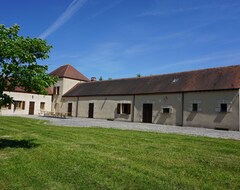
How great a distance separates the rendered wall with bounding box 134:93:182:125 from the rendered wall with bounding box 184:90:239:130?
2.56 ft

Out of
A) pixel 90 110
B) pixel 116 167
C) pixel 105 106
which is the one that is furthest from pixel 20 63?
pixel 90 110

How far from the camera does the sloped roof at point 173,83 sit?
19953 millimetres

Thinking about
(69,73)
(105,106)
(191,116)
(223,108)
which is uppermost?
(69,73)

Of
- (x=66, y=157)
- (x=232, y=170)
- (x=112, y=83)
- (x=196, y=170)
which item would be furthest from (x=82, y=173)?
(x=112, y=83)

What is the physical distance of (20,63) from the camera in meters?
7.64

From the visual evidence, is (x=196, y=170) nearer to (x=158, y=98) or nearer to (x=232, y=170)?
(x=232, y=170)

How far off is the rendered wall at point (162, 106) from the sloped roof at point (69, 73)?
1402 cm

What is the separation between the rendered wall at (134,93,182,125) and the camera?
2173 cm

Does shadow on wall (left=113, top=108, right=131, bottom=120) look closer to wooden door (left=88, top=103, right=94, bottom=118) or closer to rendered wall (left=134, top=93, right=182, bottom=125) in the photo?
rendered wall (left=134, top=93, right=182, bottom=125)

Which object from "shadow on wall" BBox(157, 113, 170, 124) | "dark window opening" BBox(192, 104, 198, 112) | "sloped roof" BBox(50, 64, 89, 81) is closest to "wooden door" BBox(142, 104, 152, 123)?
"shadow on wall" BBox(157, 113, 170, 124)

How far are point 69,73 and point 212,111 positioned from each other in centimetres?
2244

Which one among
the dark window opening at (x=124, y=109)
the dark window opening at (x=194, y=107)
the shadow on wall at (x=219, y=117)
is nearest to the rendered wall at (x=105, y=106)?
the dark window opening at (x=124, y=109)

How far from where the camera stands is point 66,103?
33.7 m

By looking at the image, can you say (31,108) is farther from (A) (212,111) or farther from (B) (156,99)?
(A) (212,111)
